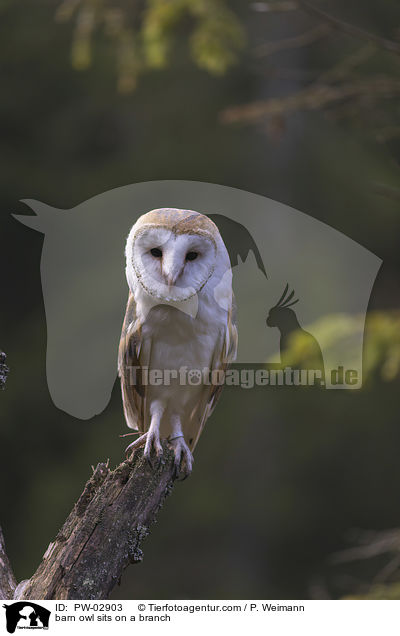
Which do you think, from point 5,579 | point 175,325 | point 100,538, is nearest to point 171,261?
point 175,325

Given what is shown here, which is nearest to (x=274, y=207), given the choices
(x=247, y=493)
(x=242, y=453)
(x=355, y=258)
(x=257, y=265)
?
(x=355, y=258)

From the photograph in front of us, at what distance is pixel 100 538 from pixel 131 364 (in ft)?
1.90

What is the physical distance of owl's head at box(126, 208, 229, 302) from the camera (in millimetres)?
1464

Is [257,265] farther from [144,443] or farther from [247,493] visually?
[247,493]

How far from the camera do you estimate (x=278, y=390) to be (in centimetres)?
382

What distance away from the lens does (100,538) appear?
125 centimetres

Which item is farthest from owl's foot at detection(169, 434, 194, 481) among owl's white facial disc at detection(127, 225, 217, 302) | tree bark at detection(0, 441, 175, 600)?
owl's white facial disc at detection(127, 225, 217, 302)

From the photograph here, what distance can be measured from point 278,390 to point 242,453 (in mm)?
415

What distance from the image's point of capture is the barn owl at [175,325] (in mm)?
1485

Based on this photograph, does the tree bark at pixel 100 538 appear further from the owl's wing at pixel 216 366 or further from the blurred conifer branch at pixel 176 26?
the blurred conifer branch at pixel 176 26

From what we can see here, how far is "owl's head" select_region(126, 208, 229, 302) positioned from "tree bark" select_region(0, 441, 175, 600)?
1.40 ft
